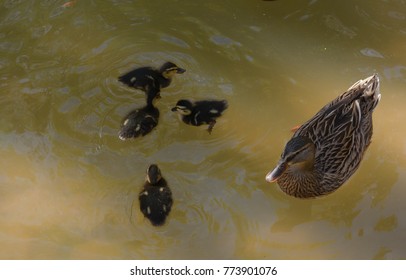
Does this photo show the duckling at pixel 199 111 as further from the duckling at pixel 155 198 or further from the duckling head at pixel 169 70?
the duckling at pixel 155 198

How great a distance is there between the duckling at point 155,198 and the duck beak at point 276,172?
1.80ft

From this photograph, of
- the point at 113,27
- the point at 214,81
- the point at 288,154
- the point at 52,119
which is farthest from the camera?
the point at 113,27

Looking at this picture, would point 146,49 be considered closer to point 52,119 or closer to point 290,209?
point 52,119

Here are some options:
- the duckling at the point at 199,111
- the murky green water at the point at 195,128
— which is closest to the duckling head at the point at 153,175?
the murky green water at the point at 195,128

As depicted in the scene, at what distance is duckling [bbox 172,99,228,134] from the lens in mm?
3428

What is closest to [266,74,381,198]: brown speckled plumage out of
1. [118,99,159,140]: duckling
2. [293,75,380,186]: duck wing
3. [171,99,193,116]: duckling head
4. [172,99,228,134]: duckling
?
[293,75,380,186]: duck wing

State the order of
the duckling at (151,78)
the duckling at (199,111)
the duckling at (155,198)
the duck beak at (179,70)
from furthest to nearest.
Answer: the duck beak at (179,70), the duckling at (151,78), the duckling at (199,111), the duckling at (155,198)

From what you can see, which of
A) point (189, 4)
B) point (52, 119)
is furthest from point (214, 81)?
point (52, 119)

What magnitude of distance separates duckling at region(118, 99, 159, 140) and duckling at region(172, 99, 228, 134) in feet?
0.54

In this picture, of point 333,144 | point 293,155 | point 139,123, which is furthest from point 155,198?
point 333,144

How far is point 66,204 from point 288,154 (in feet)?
Answer: 4.11

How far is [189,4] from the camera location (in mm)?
4191

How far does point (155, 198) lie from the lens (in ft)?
10.0

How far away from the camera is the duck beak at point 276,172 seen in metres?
3.09
